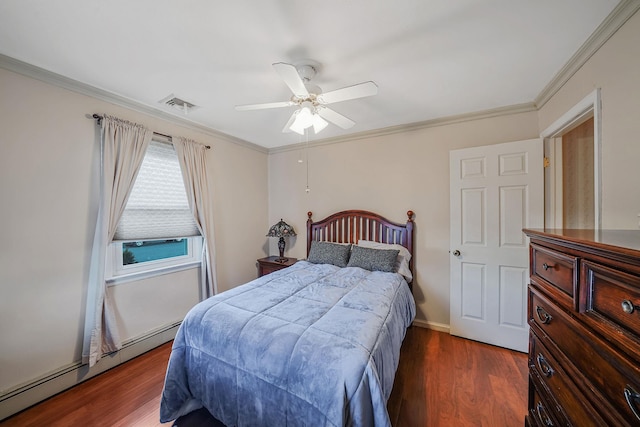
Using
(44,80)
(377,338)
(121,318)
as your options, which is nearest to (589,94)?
(377,338)

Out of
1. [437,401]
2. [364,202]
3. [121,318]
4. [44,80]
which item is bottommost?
[437,401]

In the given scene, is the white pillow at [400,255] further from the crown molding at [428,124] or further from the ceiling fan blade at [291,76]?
the ceiling fan blade at [291,76]

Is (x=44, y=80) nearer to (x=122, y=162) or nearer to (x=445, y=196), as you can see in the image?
(x=122, y=162)

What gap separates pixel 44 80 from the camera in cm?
177

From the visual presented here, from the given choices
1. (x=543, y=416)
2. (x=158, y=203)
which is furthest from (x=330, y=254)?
(x=543, y=416)

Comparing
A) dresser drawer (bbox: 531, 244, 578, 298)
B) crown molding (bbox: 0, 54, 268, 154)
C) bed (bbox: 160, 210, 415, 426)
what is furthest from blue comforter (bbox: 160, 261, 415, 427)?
crown molding (bbox: 0, 54, 268, 154)

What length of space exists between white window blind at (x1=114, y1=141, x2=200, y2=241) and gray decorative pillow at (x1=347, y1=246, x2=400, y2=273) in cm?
197

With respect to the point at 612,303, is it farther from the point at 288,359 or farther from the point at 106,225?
the point at 106,225

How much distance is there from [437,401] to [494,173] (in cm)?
210

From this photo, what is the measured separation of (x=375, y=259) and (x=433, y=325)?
3.59ft

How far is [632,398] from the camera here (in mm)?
608

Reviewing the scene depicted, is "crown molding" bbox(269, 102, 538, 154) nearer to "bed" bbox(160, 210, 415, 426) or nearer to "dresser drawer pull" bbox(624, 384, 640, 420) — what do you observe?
"bed" bbox(160, 210, 415, 426)

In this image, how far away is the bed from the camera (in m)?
1.09

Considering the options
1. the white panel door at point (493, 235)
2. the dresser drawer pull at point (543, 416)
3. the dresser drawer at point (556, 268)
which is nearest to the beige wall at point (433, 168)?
the white panel door at point (493, 235)
